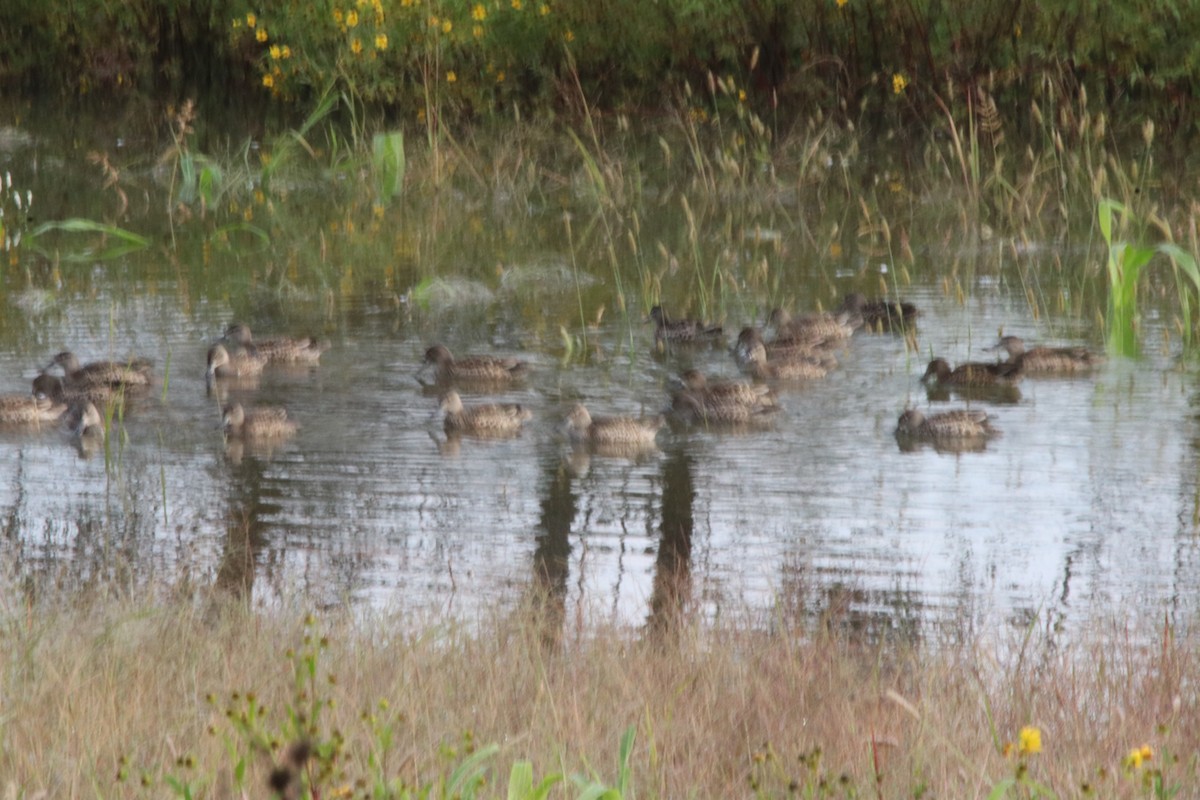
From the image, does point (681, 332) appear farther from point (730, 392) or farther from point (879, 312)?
point (730, 392)

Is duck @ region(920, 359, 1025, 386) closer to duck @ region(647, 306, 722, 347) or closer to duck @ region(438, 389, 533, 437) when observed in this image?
duck @ region(647, 306, 722, 347)

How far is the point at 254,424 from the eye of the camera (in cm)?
929

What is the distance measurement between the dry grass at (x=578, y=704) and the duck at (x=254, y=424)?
311 centimetres

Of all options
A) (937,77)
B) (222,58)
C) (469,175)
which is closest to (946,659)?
(469,175)

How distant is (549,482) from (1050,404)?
327cm

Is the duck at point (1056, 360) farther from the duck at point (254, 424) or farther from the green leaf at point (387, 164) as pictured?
the green leaf at point (387, 164)

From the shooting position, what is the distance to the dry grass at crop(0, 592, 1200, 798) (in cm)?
436

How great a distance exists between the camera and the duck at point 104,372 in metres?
10.0

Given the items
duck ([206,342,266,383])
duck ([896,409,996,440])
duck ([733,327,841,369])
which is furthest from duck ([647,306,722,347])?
duck ([206,342,266,383])

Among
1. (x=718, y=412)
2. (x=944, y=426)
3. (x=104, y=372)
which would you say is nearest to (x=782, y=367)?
(x=718, y=412)

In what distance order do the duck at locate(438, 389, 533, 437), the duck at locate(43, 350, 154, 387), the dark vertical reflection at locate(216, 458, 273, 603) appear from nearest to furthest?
the dark vertical reflection at locate(216, 458, 273, 603) → the duck at locate(438, 389, 533, 437) → the duck at locate(43, 350, 154, 387)

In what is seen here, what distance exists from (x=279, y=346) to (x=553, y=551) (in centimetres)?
390

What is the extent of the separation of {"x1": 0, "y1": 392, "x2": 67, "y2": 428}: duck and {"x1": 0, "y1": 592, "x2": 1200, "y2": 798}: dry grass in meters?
3.66

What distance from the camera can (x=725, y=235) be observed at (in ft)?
52.9
